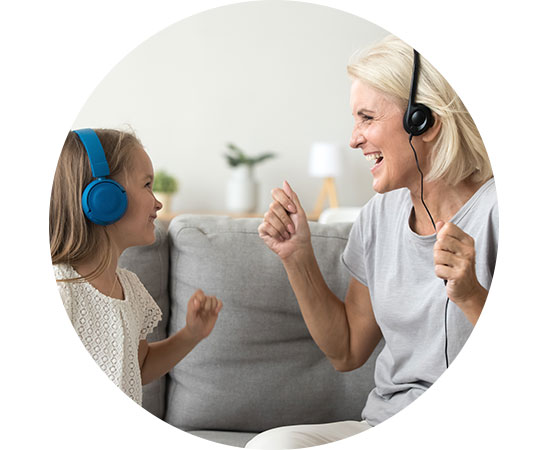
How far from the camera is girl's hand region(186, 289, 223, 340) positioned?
40.3 inches

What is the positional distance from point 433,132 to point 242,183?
1166 mm

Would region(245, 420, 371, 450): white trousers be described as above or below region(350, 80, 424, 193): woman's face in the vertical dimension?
below

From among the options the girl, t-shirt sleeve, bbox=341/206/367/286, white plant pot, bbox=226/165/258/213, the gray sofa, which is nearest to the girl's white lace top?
the girl

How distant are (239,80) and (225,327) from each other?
1591 millimetres

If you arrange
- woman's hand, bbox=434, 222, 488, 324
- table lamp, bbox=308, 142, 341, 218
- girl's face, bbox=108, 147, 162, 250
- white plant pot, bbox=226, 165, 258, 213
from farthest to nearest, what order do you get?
white plant pot, bbox=226, 165, 258, 213
table lamp, bbox=308, 142, 341, 218
girl's face, bbox=108, 147, 162, 250
woman's hand, bbox=434, 222, 488, 324

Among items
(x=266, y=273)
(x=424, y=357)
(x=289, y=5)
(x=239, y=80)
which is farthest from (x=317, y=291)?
(x=239, y=80)

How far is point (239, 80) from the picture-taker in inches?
95.2

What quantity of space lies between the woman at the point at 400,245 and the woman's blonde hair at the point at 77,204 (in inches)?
10.7

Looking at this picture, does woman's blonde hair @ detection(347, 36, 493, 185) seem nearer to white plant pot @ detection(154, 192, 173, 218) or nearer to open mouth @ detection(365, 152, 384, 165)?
open mouth @ detection(365, 152, 384, 165)

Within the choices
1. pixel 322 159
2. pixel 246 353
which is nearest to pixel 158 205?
pixel 246 353

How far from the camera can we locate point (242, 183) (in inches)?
78.8

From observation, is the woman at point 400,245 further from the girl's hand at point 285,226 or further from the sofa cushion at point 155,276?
the sofa cushion at point 155,276

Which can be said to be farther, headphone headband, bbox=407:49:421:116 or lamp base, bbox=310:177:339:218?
lamp base, bbox=310:177:339:218

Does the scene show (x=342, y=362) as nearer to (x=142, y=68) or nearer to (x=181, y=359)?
(x=181, y=359)
